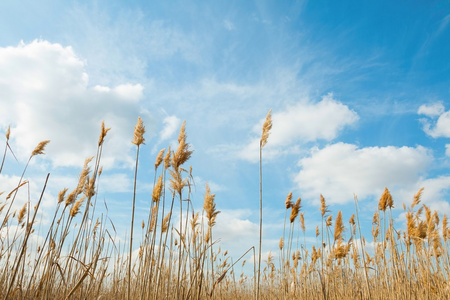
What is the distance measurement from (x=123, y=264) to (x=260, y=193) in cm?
469

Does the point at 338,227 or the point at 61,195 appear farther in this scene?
the point at 338,227

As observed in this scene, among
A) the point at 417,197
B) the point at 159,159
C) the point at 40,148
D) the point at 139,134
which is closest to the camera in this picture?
the point at 139,134

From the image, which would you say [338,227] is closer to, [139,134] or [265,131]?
[265,131]

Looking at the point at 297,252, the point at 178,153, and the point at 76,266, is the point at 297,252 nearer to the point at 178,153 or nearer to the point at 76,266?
the point at 76,266

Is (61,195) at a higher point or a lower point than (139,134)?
lower

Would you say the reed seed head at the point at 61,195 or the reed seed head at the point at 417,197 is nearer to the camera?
the reed seed head at the point at 61,195

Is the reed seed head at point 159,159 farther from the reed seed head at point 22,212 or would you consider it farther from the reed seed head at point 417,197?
the reed seed head at point 417,197

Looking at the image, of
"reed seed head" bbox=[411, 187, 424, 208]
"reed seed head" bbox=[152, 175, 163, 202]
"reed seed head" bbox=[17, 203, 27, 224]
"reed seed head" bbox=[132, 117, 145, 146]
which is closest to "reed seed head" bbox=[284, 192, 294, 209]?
"reed seed head" bbox=[152, 175, 163, 202]

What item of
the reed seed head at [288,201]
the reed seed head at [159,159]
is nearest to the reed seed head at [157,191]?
the reed seed head at [159,159]

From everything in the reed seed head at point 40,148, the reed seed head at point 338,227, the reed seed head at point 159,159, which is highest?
the reed seed head at point 40,148

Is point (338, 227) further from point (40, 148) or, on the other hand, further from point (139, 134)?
point (40, 148)

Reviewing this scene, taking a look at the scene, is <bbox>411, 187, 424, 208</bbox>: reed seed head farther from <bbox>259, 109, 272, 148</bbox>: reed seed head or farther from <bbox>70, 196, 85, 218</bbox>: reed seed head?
<bbox>70, 196, 85, 218</bbox>: reed seed head

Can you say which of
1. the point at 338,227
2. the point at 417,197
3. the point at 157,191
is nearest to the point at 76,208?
the point at 157,191

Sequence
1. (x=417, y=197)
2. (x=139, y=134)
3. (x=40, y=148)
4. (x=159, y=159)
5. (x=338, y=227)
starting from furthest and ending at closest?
1. (x=417, y=197)
2. (x=338, y=227)
3. (x=40, y=148)
4. (x=159, y=159)
5. (x=139, y=134)
